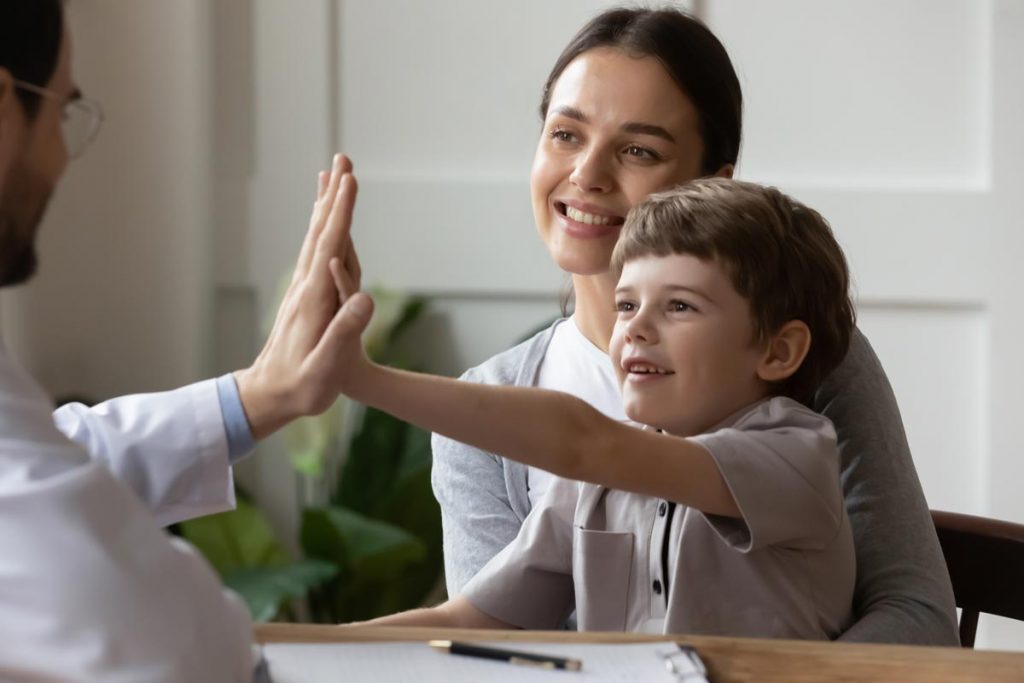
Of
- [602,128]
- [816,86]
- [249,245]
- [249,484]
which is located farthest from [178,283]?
[602,128]

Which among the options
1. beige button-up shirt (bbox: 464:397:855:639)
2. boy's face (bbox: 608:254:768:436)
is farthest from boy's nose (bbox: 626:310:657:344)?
beige button-up shirt (bbox: 464:397:855:639)

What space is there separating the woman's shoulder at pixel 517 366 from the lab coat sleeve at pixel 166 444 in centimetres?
42

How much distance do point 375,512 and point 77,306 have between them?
819mm

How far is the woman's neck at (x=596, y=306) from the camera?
161cm

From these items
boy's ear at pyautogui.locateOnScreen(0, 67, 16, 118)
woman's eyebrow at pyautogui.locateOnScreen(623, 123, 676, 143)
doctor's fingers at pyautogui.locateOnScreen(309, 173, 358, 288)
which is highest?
boy's ear at pyautogui.locateOnScreen(0, 67, 16, 118)

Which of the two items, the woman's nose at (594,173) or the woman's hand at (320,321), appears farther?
the woman's nose at (594,173)

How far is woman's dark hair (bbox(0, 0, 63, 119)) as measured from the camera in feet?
2.93

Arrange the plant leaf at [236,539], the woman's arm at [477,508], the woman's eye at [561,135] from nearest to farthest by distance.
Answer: the woman's arm at [477,508] < the woman's eye at [561,135] < the plant leaf at [236,539]

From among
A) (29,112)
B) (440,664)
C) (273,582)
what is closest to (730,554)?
(440,664)

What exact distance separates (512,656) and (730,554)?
1.02 feet

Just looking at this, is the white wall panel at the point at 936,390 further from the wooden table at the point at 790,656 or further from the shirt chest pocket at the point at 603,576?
the wooden table at the point at 790,656

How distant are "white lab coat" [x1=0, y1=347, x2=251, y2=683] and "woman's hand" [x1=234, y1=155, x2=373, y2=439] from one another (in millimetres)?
311

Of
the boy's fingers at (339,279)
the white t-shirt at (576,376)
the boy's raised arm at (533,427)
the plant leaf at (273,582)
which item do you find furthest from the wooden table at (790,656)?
the plant leaf at (273,582)

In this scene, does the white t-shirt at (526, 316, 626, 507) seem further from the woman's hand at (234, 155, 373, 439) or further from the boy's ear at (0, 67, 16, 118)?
the boy's ear at (0, 67, 16, 118)
